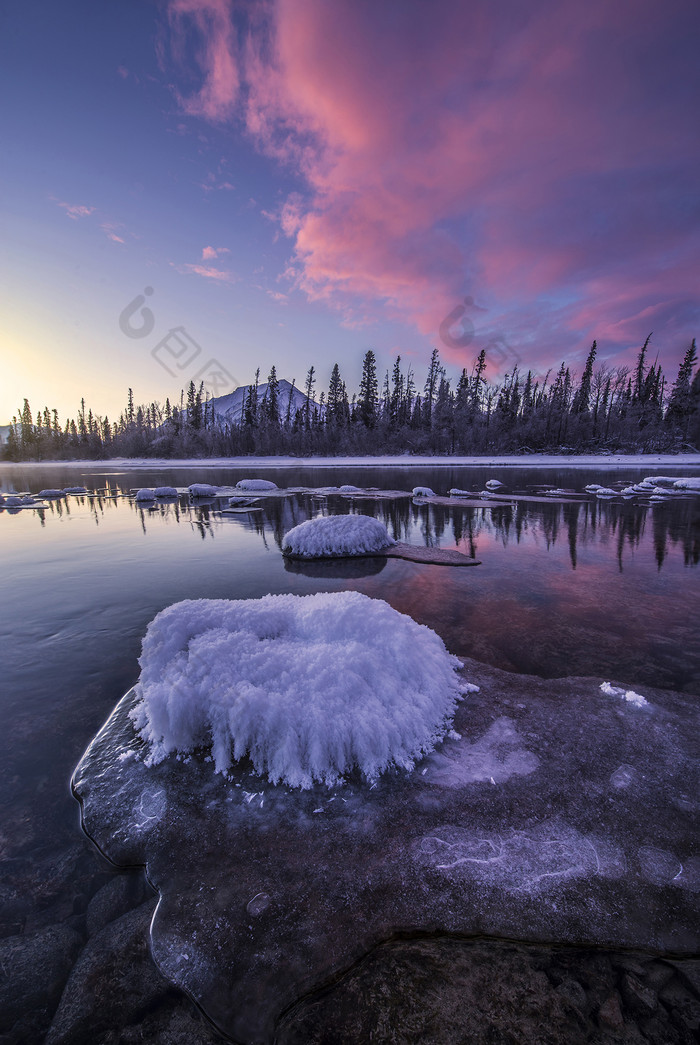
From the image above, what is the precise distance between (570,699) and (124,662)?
4.34 metres

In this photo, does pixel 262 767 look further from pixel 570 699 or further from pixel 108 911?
pixel 570 699

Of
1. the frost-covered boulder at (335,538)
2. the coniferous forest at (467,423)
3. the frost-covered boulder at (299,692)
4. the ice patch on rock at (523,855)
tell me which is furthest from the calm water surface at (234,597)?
the coniferous forest at (467,423)

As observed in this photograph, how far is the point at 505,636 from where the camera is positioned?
15.0 feet

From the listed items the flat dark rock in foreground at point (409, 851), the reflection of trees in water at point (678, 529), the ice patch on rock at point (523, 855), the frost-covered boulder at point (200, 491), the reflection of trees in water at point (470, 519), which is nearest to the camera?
the flat dark rock in foreground at point (409, 851)

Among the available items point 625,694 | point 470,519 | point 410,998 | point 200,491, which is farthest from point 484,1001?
point 200,491

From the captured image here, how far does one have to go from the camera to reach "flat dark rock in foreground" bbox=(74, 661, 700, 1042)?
1.62 m

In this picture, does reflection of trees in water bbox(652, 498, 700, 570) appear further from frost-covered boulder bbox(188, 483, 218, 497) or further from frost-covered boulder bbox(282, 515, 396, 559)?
frost-covered boulder bbox(188, 483, 218, 497)

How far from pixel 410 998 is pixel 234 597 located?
475 centimetres

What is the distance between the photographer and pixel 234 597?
575 cm

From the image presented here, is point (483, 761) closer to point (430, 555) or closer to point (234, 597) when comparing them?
point (234, 597)

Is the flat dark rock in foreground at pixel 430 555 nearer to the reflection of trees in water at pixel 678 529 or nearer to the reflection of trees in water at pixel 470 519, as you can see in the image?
the reflection of trees in water at pixel 470 519

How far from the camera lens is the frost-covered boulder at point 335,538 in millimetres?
8289

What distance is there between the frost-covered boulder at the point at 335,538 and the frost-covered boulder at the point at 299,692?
4681 millimetres

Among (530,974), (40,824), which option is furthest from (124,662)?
(530,974)
